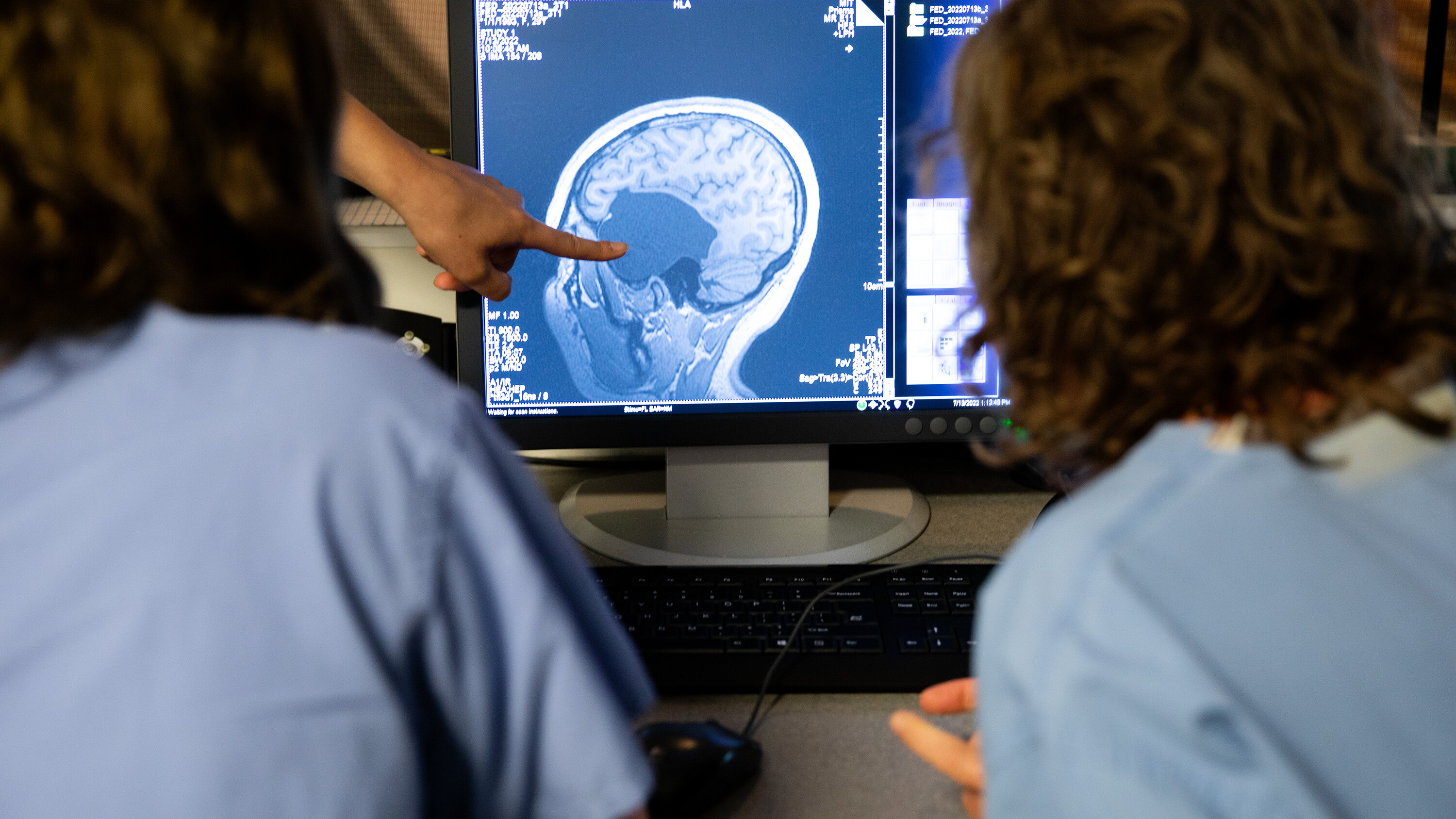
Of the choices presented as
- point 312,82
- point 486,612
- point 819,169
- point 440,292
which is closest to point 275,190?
point 312,82

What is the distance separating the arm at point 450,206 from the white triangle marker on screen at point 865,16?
0.91 ft

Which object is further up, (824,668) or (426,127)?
(426,127)

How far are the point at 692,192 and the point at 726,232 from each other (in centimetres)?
5

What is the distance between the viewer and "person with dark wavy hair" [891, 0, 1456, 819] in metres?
0.32

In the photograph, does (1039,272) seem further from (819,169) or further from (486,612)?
(819,169)

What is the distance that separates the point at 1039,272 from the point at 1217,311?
0.27 feet

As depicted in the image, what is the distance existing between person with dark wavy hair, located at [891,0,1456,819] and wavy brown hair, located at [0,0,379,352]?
31 centimetres

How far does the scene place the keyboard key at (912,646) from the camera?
2.10ft

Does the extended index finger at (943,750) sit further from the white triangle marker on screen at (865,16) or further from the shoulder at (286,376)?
the white triangle marker on screen at (865,16)

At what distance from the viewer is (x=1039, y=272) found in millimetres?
471

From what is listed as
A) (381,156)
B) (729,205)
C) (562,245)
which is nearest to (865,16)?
(729,205)

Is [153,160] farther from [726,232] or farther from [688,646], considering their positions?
[726,232]

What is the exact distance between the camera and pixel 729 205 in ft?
2.77

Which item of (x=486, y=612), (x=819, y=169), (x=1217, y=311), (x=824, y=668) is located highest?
(x=819, y=169)
